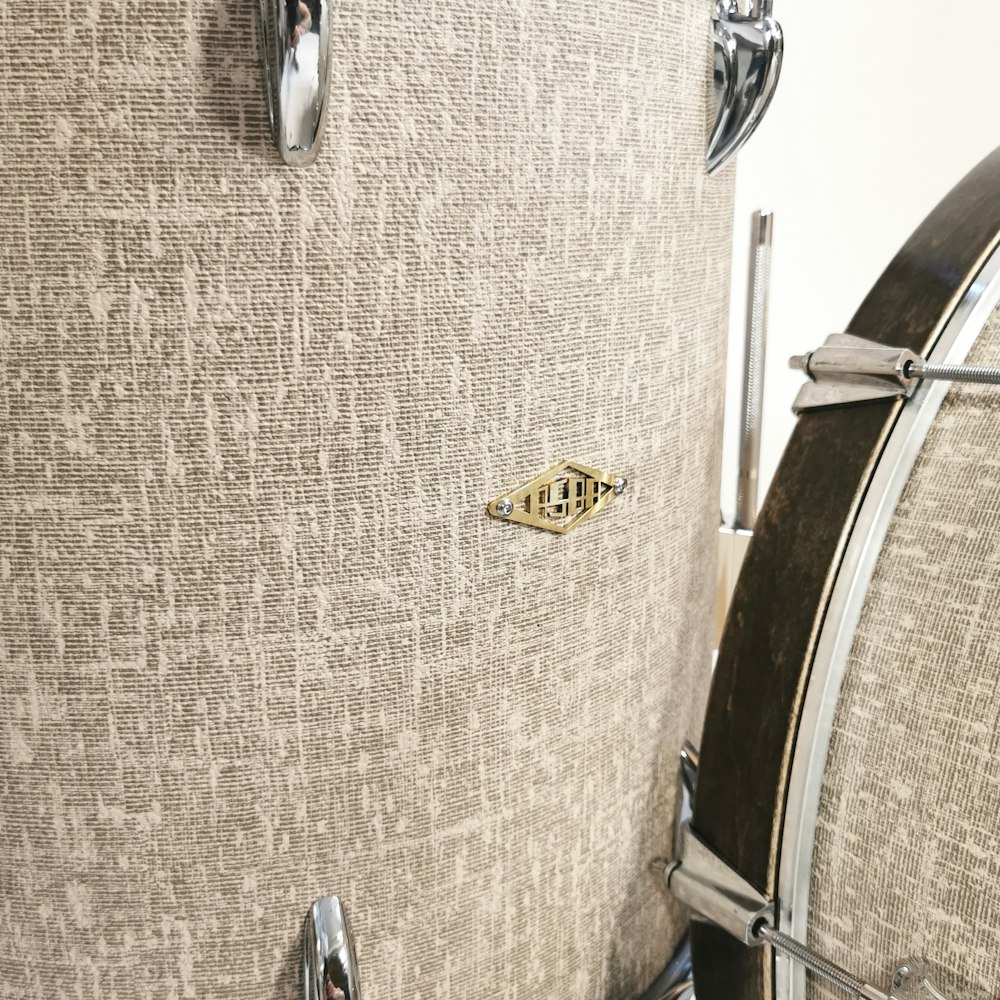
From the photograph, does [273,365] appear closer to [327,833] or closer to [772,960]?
[327,833]

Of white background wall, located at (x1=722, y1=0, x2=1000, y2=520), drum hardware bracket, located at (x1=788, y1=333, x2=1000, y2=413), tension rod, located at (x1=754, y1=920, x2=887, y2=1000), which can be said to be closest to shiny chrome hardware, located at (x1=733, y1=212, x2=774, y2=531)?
drum hardware bracket, located at (x1=788, y1=333, x2=1000, y2=413)

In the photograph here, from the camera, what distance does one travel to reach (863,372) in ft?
1.42

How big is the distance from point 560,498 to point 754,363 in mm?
307

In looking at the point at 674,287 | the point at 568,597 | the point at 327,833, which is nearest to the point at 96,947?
the point at 327,833

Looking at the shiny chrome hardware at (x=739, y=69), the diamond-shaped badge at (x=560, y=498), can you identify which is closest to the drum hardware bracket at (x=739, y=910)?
the diamond-shaped badge at (x=560, y=498)

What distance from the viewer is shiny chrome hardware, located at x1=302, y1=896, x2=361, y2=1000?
1.18ft

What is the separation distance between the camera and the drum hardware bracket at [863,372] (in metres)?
0.41

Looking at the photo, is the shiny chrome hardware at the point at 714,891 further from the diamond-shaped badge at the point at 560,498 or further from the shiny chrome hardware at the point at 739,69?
the shiny chrome hardware at the point at 739,69

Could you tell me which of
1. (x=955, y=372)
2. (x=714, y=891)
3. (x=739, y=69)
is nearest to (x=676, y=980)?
(x=714, y=891)

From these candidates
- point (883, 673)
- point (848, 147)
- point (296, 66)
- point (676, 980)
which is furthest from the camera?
point (848, 147)

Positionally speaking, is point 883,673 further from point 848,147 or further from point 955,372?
point 848,147

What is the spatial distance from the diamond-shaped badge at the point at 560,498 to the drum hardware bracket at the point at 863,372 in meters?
0.11

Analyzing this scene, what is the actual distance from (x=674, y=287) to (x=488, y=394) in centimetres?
11


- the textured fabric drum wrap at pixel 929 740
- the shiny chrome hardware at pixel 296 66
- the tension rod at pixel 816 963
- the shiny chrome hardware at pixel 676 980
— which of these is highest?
the shiny chrome hardware at pixel 296 66
